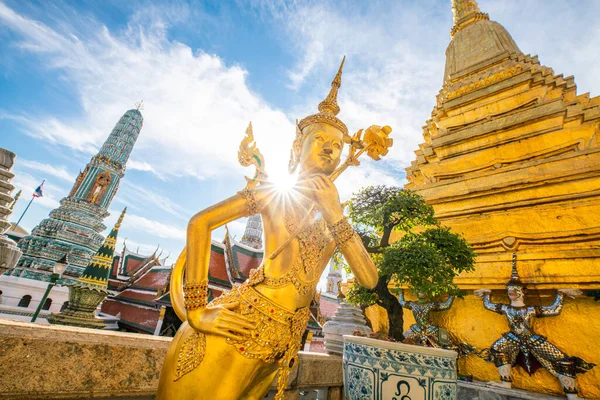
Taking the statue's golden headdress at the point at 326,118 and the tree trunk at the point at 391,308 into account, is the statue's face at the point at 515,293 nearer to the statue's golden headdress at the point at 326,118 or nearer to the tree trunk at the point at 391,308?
the tree trunk at the point at 391,308

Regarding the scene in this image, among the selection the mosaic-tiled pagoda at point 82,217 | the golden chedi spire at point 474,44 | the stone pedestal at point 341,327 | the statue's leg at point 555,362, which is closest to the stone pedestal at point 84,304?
the stone pedestal at point 341,327

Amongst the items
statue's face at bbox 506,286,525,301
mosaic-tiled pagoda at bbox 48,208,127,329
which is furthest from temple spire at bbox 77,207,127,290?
statue's face at bbox 506,286,525,301

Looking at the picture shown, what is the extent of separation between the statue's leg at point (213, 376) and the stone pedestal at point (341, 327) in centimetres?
233

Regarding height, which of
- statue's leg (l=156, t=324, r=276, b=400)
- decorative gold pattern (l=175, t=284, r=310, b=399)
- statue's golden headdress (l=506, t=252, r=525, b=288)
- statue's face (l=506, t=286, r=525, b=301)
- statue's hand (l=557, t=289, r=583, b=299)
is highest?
statue's golden headdress (l=506, t=252, r=525, b=288)

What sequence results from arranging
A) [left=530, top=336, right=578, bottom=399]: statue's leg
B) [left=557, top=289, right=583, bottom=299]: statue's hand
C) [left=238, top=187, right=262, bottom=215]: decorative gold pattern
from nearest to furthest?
[left=238, top=187, right=262, bottom=215]: decorative gold pattern
[left=530, top=336, right=578, bottom=399]: statue's leg
[left=557, top=289, right=583, bottom=299]: statue's hand

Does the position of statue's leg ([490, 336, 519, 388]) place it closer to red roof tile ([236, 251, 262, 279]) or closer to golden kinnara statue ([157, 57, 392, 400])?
golden kinnara statue ([157, 57, 392, 400])

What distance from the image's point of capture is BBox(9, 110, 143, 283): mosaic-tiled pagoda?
67.3ft

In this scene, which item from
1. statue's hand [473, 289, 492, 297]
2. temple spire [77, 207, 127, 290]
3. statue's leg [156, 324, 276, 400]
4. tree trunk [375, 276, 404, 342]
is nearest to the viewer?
statue's leg [156, 324, 276, 400]

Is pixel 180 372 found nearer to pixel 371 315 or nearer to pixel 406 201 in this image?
pixel 406 201

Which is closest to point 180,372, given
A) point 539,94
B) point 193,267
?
point 193,267

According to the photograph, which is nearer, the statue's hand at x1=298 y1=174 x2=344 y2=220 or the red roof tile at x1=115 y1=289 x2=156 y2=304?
the statue's hand at x1=298 y1=174 x2=344 y2=220

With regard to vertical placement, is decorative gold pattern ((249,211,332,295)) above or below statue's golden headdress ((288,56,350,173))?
below

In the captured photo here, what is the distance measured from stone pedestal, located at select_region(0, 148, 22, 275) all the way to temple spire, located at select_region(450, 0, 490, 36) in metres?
15.8

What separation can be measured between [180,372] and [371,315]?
463 cm
